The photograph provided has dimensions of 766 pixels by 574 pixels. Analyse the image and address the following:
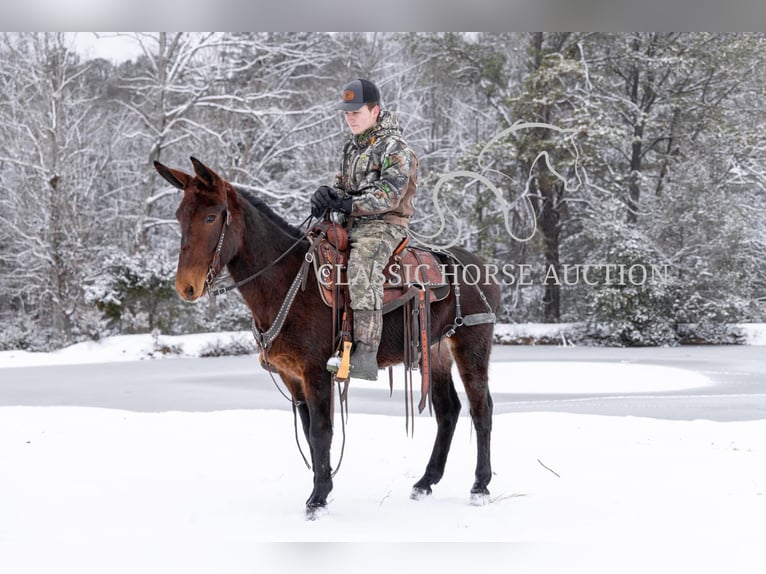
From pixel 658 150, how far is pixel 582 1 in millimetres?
9180

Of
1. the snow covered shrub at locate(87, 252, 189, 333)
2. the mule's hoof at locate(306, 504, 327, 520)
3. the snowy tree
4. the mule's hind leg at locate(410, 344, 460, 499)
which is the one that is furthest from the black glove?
the snowy tree

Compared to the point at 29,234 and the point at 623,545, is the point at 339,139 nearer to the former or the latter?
the point at 29,234

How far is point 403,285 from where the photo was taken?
3.96 metres

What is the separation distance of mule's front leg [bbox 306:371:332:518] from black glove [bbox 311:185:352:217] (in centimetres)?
83

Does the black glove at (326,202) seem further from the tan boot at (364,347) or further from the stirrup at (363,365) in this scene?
the stirrup at (363,365)

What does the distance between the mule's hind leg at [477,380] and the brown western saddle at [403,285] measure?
29 cm

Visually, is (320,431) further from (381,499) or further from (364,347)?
(381,499)

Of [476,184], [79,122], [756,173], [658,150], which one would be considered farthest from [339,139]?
[756,173]

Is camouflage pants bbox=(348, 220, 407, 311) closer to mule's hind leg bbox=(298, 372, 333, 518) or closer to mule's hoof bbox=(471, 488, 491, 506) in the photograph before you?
mule's hind leg bbox=(298, 372, 333, 518)

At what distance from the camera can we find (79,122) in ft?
43.5

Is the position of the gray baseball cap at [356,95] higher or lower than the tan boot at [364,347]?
higher

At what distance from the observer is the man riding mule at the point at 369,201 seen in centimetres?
366

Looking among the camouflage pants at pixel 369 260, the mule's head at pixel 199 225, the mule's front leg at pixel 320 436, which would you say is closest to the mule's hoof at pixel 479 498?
the mule's front leg at pixel 320 436

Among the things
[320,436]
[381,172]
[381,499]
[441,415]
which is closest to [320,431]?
[320,436]
